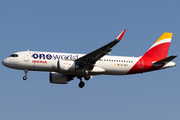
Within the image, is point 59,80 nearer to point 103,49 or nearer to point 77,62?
point 77,62

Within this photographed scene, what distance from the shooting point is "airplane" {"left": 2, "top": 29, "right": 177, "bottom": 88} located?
41.8 metres

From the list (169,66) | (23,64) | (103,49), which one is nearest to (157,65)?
(169,66)

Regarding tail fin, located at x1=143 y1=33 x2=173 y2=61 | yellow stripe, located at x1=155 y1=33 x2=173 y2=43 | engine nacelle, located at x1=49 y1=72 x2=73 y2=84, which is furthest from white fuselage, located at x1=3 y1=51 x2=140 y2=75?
yellow stripe, located at x1=155 y1=33 x2=173 y2=43

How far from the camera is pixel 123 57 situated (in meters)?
45.7

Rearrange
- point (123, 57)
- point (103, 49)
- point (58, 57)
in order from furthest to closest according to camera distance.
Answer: point (123, 57), point (58, 57), point (103, 49)

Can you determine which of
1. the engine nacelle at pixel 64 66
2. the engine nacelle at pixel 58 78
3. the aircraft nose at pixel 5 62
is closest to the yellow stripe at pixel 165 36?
the engine nacelle at pixel 58 78

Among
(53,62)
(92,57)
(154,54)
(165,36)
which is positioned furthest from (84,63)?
(165,36)

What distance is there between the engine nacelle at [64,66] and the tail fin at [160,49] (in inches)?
427

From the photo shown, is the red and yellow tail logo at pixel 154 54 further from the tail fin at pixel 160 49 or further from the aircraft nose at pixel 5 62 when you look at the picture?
the aircraft nose at pixel 5 62

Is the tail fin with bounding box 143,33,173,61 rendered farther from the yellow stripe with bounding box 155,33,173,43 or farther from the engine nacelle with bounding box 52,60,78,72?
the engine nacelle with bounding box 52,60,78,72

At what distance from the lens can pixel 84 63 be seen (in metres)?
42.5

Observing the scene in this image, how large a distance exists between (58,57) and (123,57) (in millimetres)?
8892

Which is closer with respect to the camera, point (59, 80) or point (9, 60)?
point (9, 60)

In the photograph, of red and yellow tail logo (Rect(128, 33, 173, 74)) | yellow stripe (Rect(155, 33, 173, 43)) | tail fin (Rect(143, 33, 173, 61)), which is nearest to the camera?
red and yellow tail logo (Rect(128, 33, 173, 74))
